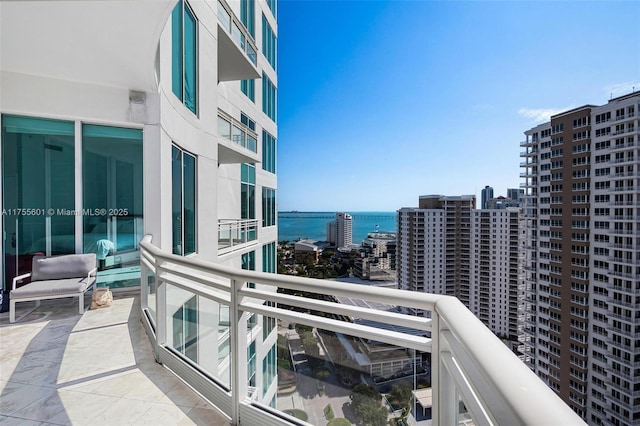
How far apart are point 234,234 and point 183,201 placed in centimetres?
285

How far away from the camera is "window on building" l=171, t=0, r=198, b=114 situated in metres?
5.98

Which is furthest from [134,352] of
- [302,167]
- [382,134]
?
[382,134]

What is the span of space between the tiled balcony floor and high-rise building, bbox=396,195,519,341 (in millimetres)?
34278

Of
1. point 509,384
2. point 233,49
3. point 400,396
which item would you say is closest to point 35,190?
point 233,49

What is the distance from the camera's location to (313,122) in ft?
122

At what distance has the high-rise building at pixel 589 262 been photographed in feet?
58.2

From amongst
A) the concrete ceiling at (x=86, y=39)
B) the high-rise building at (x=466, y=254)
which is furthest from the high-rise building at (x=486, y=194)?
the concrete ceiling at (x=86, y=39)

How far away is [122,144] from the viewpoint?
558 cm

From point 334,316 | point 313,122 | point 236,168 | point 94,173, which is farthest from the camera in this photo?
point 313,122

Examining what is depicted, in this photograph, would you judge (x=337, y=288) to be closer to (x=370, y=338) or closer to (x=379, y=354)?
(x=370, y=338)

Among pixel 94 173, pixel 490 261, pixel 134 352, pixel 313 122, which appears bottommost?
pixel 490 261

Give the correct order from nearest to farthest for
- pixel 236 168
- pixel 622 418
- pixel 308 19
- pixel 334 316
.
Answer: pixel 334 316, pixel 236 168, pixel 622 418, pixel 308 19

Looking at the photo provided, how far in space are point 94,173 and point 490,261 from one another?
3716 centimetres

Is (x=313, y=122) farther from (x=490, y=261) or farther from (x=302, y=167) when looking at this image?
(x=490, y=261)
